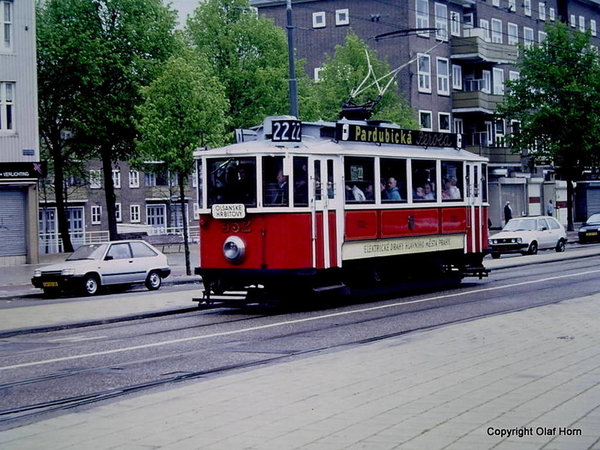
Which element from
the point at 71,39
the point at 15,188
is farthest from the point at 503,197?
the point at 15,188

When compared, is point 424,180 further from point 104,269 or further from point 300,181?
point 104,269

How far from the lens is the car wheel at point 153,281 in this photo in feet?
91.0

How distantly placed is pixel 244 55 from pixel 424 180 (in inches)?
1256

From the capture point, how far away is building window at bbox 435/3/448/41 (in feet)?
213

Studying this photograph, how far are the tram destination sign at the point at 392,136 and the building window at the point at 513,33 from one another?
51663 mm

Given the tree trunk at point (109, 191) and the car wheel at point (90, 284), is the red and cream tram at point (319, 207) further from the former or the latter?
the tree trunk at point (109, 191)

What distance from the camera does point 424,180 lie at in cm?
2186

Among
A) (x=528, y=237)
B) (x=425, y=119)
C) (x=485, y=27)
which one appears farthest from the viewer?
(x=485, y=27)

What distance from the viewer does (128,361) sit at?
12.6m

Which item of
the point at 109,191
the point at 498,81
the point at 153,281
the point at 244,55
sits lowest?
the point at 153,281

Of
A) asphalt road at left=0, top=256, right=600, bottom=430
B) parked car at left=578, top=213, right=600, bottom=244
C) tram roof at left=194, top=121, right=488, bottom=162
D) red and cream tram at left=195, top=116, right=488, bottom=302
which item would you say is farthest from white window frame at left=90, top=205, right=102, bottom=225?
tram roof at left=194, top=121, right=488, bottom=162

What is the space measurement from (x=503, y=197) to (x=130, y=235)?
89.5ft

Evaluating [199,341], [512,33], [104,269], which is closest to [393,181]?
[199,341]

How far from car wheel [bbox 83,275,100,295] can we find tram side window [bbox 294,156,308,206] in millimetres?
9618
